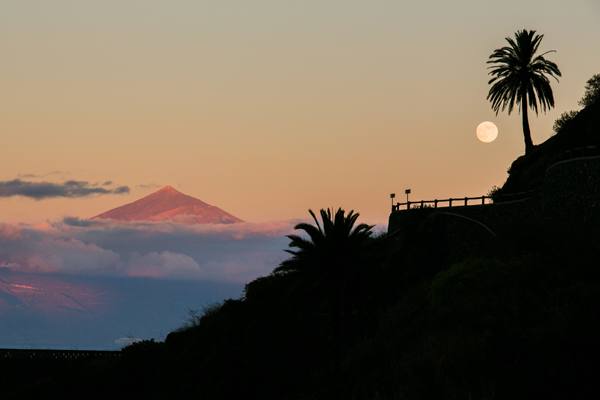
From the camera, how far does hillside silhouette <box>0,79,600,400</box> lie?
54.9 m

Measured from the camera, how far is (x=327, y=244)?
207ft

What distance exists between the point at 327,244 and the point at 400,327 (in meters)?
11.7

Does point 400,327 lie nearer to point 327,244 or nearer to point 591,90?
point 327,244

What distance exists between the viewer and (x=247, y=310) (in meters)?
92.1

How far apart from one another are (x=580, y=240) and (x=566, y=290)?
17.4ft

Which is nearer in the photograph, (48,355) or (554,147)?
(554,147)

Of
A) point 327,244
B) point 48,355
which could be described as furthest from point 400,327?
point 48,355

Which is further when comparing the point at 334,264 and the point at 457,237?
the point at 457,237

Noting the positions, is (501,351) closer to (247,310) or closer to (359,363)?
(359,363)

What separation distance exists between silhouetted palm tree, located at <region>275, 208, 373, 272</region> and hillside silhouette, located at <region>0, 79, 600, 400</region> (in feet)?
0.22

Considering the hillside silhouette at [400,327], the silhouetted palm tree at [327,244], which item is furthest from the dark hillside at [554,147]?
the silhouetted palm tree at [327,244]

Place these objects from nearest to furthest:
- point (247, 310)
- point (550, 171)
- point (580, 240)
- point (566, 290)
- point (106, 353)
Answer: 1. point (566, 290)
2. point (580, 240)
3. point (550, 171)
4. point (247, 310)
5. point (106, 353)

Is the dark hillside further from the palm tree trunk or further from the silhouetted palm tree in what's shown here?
the silhouetted palm tree

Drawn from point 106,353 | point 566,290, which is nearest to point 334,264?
point 566,290
